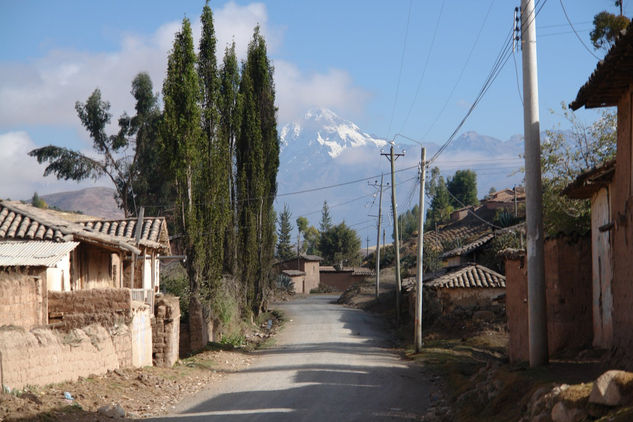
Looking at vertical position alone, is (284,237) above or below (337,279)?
above

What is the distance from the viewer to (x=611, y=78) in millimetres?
11000

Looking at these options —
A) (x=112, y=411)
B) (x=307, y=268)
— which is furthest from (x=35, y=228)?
(x=307, y=268)

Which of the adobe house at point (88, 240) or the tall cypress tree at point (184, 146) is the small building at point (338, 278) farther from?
the tall cypress tree at point (184, 146)

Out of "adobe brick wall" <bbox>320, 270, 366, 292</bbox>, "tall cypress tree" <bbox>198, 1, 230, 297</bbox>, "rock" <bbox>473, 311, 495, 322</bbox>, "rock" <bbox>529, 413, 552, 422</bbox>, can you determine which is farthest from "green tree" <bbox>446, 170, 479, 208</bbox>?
"rock" <bbox>529, 413, 552, 422</bbox>

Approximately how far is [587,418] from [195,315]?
2278 centimetres

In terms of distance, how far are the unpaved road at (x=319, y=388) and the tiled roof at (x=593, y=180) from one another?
5934 millimetres

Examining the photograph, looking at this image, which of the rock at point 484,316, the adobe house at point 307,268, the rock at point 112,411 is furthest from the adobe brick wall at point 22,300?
the adobe house at point 307,268

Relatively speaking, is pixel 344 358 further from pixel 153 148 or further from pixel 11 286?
pixel 153 148

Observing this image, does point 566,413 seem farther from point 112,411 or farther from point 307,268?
point 307,268

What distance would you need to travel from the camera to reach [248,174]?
39.5 m

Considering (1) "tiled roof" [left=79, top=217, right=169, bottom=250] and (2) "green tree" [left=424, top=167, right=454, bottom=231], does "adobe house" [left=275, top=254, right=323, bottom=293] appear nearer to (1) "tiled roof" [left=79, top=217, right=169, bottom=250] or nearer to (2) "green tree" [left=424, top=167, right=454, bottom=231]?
(2) "green tree" [left=424, top=167, right=454, bottom=231]

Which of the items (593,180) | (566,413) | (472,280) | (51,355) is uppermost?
(593,180)

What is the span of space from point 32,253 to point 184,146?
476 inches

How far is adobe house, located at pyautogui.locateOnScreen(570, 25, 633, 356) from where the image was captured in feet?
35.6
